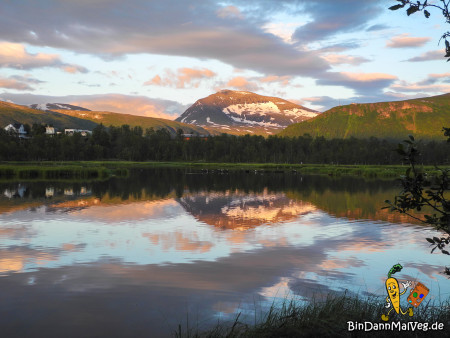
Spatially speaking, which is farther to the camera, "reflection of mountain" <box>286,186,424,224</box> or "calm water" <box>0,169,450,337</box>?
"reflection of mountain" <box>286,186,424,224</box>

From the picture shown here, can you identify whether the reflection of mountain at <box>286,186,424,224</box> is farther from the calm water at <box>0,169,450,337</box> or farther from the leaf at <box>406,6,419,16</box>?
the leaf at <box>406,6,419,16</box>

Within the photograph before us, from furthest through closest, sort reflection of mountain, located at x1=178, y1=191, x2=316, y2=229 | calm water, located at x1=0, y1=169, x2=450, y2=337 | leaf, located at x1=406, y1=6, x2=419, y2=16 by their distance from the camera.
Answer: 1. reflection of mountain, located at x1=178, y1=191, x2=316, y2=229
2. calm water, located at x1=0, y1=169, x2=450, y2=337
3. leaf, located at x1=406, y1=6, x2=419, y2=16

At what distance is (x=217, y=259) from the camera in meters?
27.1

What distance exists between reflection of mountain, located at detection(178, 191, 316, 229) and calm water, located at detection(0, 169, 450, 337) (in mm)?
381

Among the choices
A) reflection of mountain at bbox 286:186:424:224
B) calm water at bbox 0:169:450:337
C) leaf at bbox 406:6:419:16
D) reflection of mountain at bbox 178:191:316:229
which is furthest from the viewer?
reflection of mountain at bbox 286:186:424:224

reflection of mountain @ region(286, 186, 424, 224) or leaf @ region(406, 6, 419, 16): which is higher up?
leaf @ region(406, 6, 419, 16)

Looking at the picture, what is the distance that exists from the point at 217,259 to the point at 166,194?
1885 inches

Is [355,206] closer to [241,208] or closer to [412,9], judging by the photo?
[241,208]

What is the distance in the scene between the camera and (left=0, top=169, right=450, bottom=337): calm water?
17266 mm

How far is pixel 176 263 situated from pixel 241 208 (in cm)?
3104

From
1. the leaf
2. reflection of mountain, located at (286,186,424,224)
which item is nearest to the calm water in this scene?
reflection of mountain, located at (286,186,424,224)

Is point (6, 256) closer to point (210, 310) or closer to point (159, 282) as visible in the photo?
point (159, 282)

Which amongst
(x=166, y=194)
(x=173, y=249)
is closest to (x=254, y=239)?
(x=173, y=249)

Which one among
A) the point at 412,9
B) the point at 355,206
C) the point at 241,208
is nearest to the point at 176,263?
the point at 412,9
